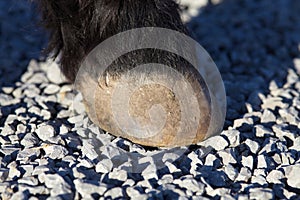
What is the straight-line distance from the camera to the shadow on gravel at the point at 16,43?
2077 millimetres

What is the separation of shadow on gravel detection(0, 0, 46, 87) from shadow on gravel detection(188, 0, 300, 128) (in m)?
0.64

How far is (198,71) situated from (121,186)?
415mm

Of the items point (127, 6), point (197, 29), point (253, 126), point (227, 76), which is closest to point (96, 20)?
point (127, 6)

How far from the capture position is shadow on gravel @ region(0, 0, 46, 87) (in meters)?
2.08

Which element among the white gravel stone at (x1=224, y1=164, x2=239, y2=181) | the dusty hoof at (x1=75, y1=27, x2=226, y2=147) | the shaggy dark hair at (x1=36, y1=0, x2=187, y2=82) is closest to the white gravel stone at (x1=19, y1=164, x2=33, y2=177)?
the dusty hoof at (x1=75, y1=27, x2=226, y2=147)

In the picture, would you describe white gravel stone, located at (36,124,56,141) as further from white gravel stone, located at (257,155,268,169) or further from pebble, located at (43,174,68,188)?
white gravel stone, located at (257,155,268,169)

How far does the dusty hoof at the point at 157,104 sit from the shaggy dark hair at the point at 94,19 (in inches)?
2.3

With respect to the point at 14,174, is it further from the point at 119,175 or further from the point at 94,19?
the point at 94,19

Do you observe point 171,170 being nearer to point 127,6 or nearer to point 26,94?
point 127,6

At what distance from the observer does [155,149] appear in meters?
1.56

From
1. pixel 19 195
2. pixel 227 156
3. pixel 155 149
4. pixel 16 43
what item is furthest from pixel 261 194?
pixel 16 43

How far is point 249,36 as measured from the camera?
2.38m

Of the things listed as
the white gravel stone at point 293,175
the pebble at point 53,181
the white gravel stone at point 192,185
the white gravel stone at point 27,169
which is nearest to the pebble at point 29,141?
the white gravel stone at point 27,169

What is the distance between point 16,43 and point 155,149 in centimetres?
96
